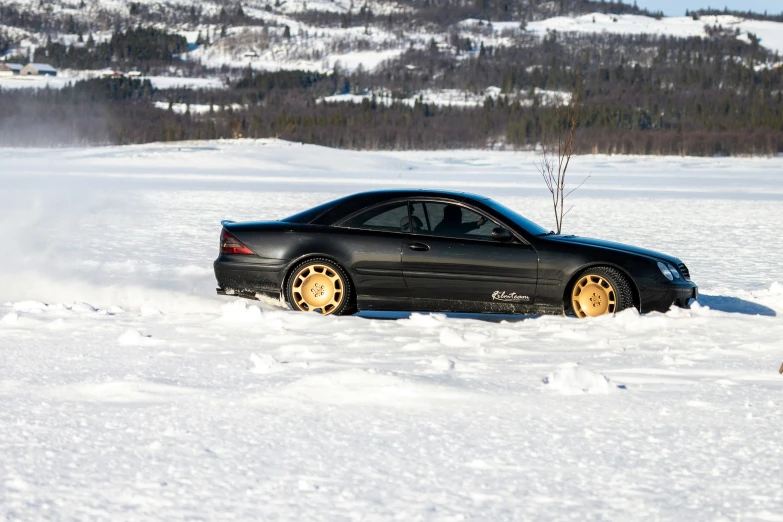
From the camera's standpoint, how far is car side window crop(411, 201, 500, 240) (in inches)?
374

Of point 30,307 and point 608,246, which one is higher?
point 608,246

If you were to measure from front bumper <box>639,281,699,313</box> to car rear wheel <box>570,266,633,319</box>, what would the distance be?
5.2 inches

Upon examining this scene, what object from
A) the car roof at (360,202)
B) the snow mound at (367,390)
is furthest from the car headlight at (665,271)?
the snow mound at (367,390)

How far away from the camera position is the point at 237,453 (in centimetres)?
504

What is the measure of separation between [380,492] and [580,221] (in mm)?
20755

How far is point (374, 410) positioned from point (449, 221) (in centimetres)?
386

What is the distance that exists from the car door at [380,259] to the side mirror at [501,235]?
82 centimetres

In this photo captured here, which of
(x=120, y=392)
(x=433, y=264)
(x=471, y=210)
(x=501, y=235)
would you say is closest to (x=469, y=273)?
(x=433, y=264)

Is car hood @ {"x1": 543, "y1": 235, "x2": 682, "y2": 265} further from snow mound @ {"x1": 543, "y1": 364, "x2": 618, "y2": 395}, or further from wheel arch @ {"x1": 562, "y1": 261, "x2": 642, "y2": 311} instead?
snow mound @ {"x1": 543, "y1": 364, "x2": 618, "y2": 395}

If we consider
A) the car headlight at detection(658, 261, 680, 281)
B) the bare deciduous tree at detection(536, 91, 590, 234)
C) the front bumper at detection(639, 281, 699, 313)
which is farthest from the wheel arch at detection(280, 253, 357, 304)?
the bare deciduous tree at detection(536, 91, 590, 234)

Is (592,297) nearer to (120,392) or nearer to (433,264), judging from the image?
(433,264)

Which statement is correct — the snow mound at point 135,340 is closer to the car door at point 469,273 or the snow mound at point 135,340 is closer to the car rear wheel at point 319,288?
the car rear wheel at point 319,288

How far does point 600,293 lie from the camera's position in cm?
948

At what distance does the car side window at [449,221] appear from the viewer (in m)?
9.50
